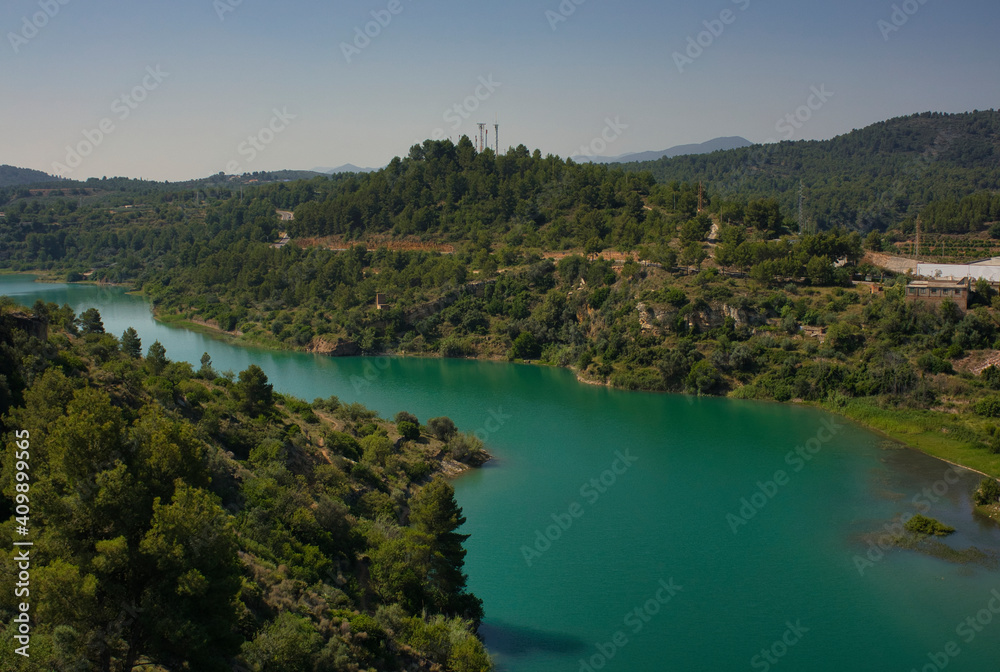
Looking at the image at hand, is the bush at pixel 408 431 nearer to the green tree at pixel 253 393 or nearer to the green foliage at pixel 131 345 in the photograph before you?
the green tree at pixel 253 393

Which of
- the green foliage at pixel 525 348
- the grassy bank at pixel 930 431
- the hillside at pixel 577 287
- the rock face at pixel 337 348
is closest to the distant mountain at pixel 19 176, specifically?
the hillside at pixel 577 287

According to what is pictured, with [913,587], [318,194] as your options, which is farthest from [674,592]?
[318,194]

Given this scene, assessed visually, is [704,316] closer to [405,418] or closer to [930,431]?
[930,431]

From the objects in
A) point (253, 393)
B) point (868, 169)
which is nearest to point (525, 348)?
point (253, 393)

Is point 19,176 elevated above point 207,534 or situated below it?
above

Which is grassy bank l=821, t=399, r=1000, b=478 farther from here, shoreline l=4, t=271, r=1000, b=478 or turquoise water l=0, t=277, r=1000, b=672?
turquoise water l=0, t=277, r=1000, b=672

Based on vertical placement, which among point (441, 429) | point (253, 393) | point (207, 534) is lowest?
point (441, 429)
